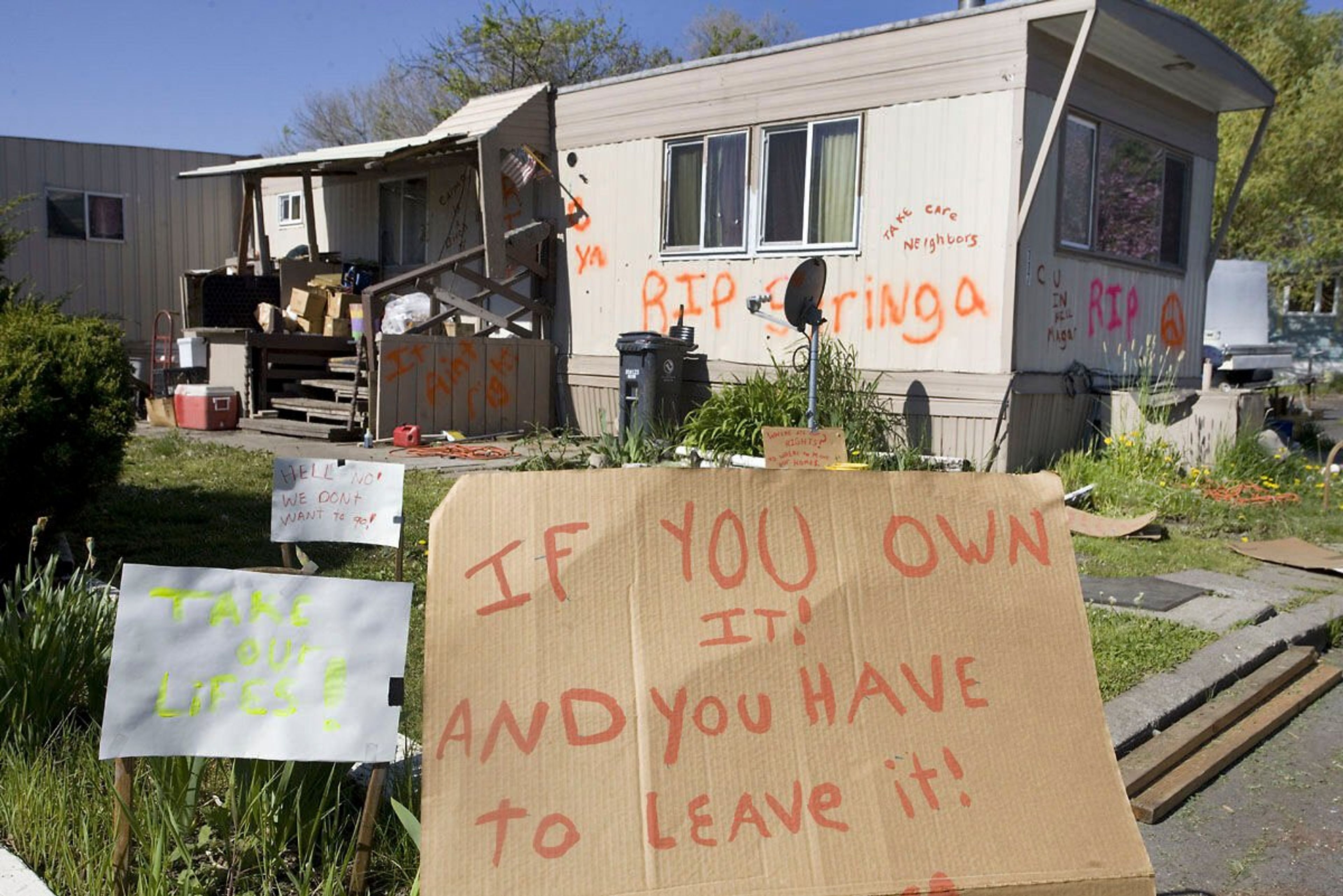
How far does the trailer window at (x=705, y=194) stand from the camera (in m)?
11.1

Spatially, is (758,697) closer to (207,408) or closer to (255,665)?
(255,665)

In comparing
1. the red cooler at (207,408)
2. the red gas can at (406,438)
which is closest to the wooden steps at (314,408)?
the red cooler at (207,408)

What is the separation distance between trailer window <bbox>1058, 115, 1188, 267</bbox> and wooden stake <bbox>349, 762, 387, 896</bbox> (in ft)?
28.9

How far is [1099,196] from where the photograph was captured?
10484 mm

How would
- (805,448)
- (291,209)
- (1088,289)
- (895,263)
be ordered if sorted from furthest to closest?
(291,209)
(1088,289)
(895,263)
(805,448)

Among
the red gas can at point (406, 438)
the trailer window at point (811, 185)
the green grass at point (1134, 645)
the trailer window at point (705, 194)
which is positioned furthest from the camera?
the trailer window at point (705, 194)

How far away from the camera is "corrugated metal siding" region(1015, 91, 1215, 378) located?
957 cm

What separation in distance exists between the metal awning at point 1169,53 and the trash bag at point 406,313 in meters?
6.95

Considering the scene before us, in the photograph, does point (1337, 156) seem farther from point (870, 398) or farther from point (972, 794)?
point (972, 794)

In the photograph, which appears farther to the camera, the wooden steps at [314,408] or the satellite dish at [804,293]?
the wooden steps at [314,408]

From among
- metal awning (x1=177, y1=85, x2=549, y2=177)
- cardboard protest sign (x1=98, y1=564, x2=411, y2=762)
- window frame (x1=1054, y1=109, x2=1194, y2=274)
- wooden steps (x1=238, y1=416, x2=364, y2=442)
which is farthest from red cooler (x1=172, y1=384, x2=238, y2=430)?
cardboard protest sign (x1=98, y1=564, x2=411, y2=762)

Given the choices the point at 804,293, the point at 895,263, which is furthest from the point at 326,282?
the point at 895,263

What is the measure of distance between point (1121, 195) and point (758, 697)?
392 inches

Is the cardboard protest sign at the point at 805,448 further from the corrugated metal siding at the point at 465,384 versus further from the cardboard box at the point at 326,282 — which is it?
the cardboard box at the point at 326,282
